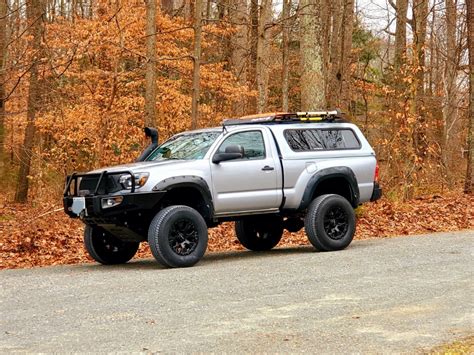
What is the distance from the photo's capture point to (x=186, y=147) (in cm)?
1186

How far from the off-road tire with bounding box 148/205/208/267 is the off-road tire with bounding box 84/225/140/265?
148 cm

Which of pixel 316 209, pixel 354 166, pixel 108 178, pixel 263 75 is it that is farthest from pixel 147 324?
pixel 263 75

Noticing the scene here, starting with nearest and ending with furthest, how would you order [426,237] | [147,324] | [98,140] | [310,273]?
[147,324] < [310,273] < [426,237] < [98,140]

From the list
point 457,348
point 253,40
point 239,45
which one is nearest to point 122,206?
point 457,348

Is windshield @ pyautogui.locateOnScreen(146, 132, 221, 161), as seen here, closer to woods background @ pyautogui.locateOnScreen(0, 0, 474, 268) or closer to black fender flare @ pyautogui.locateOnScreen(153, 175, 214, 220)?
black fender flare @ pyautogui.locateOnScreen(153, 175, 214, 220)

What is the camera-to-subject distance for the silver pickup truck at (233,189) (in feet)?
34.8

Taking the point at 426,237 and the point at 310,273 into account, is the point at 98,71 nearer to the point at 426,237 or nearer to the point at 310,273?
the point at 426,237

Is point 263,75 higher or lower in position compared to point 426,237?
higher

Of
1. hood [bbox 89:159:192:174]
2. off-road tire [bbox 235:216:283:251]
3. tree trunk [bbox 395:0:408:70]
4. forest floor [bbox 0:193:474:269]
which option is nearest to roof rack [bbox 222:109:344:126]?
hood [bbox 89:159:192:174]

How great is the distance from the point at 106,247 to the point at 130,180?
71.7 inches

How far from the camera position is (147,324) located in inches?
273

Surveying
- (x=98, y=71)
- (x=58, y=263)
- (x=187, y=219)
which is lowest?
(x=58, y=263)

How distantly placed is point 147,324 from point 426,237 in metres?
8.57

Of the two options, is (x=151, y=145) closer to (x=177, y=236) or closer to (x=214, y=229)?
(x=177, y=236)
